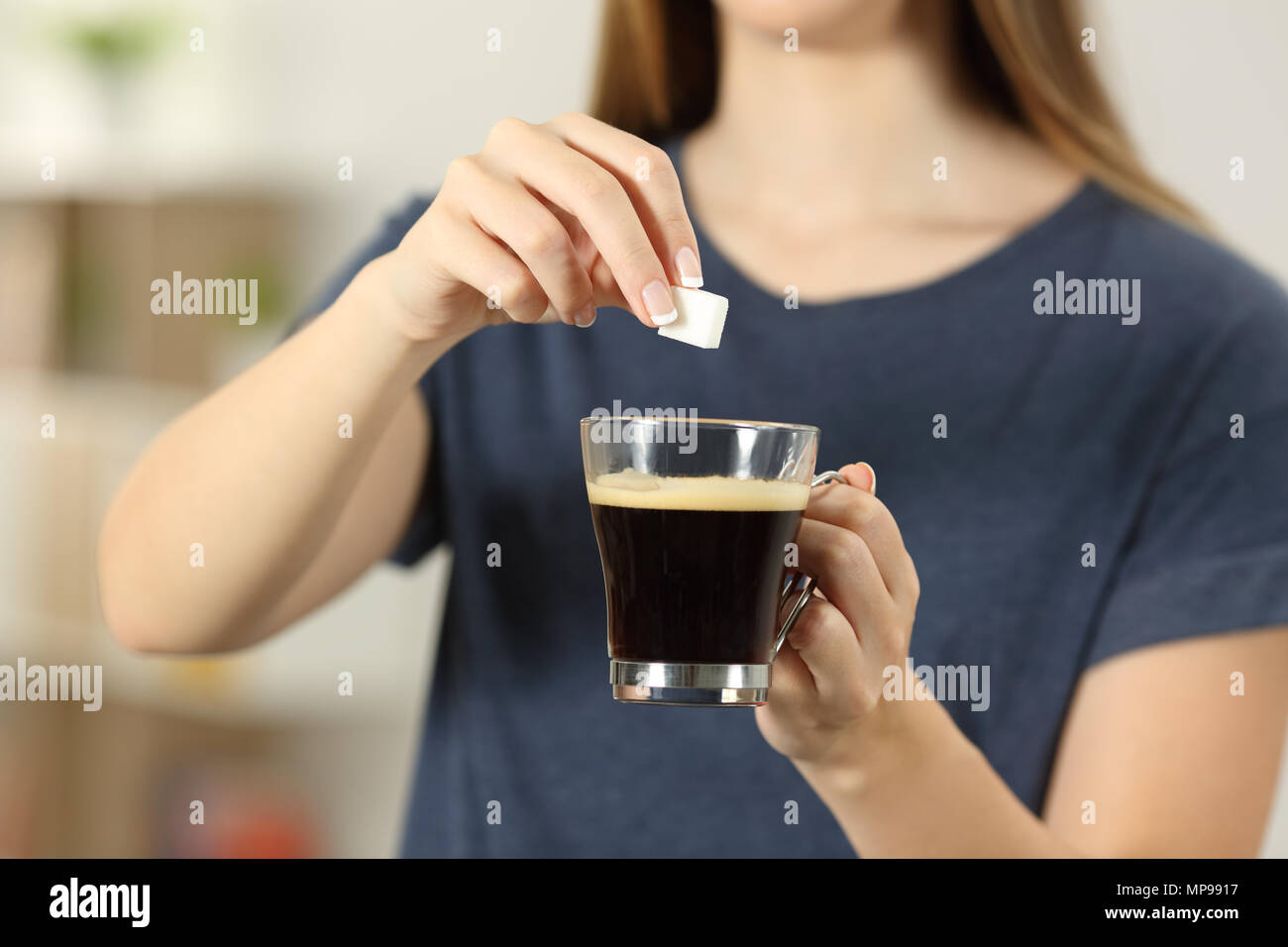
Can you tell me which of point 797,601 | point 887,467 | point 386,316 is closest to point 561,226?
point 386,316

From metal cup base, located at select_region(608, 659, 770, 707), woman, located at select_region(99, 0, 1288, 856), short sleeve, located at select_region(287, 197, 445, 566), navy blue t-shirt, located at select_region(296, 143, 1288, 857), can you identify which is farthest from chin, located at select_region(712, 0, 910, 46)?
metal cup base, located at select_region(608, 659, 770, 707)

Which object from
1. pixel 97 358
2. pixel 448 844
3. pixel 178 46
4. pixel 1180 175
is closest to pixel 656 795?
pixel 448 844

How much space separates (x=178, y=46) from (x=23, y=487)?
1.03 meters

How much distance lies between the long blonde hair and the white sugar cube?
0.68m

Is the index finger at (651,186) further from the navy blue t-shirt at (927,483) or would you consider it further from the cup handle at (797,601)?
the navy blue t-shirt at (927,483)

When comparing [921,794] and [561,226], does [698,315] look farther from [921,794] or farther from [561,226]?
[921,794]

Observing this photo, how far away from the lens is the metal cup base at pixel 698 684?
2.22 ft

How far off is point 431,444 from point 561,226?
0.60m

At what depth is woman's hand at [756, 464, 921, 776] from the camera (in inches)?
26.7

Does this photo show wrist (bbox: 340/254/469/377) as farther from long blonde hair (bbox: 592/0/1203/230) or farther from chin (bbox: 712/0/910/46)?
long blonde hair (bbox: 592/0/1203/230)

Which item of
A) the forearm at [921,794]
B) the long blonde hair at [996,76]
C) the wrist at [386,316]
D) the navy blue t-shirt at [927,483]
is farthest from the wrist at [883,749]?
the long blonde hair at [996,76]

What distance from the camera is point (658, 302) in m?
0.65

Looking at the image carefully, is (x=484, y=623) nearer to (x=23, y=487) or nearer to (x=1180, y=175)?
(x=1180, y=175)

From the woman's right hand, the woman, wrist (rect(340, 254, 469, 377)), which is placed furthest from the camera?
the woman
